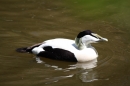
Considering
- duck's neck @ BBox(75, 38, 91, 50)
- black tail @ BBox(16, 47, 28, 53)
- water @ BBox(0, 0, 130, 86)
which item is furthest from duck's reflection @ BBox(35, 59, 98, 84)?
black tail @ BBox(16, 47, 28, 53)

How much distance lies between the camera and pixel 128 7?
13000 mm

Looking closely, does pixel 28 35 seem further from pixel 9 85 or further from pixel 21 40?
pixel 9 85

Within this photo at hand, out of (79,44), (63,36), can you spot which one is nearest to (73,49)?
(79,44)

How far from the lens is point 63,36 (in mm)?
10289

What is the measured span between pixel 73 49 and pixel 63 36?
1.48m

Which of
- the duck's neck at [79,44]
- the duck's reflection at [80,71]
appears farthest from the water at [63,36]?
the duck's neck at [79,44]

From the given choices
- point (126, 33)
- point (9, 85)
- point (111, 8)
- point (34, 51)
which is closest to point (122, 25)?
point (126, 33)

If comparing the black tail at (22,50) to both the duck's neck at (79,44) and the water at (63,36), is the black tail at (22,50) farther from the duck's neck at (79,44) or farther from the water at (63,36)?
the duck's neck at (79,44)

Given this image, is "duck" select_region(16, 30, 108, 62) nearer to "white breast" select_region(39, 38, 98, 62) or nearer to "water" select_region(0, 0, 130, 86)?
"white breast" select_region(39, 38, 98, 62)

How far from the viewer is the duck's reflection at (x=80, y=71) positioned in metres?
7.85

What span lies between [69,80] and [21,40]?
2553mm

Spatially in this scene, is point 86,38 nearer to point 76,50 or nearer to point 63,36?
point 76,50

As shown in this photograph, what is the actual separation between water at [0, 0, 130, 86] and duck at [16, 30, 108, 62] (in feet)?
0.42

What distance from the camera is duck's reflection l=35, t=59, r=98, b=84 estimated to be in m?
7.85
